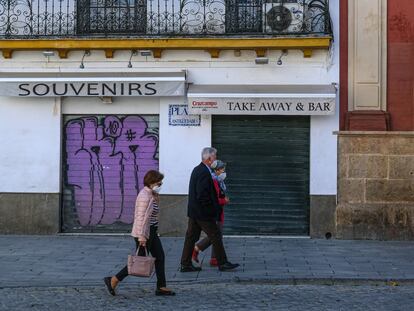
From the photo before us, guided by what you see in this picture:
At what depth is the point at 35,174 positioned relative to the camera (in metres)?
14.1

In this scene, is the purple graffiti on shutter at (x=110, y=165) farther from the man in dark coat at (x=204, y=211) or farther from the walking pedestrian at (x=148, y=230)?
the walking pedestrian at (x=148, y=230)

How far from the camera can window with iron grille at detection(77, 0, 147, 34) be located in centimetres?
1392

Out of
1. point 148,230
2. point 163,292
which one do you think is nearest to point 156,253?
point 148,230

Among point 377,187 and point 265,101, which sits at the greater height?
point 265,101

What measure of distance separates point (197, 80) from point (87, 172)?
2.84 meters

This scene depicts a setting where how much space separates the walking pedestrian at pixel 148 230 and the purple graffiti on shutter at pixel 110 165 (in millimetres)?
5310

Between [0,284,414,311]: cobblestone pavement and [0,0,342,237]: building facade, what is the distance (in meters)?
4.48

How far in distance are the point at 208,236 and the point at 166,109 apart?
14.4ft

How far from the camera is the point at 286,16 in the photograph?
1370cm

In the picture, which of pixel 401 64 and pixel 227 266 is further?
pixel 401 64

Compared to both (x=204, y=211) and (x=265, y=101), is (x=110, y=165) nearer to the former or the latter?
(x=265, y=101)

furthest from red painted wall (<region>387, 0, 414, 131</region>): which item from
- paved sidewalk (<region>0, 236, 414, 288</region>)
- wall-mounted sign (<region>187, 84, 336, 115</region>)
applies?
paved sidewalk (<region>0, 236, 414, 288</region>)

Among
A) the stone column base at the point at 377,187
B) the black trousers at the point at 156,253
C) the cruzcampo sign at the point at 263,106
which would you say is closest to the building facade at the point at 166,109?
the cruzcampo sign at the point at 263,106

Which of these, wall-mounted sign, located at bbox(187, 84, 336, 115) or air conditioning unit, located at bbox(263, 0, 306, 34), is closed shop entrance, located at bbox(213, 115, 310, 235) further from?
air conditioning unit, located at bbox(263, 0, 306, 34)
